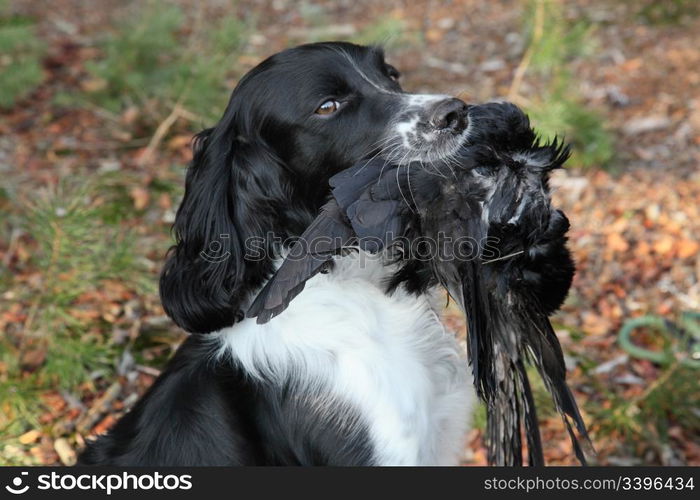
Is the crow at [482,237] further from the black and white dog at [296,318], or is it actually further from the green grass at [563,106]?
the green grass at [563,106]

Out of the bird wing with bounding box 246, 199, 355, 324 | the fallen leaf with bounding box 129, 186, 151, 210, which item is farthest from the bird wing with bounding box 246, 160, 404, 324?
the fallen leaf with bounding box 129, 186, 151, 210

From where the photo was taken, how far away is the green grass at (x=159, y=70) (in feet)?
19.4

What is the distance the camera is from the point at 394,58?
731 cm

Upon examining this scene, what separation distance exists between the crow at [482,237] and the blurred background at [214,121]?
0.80 m

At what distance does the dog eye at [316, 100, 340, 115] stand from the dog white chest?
21.8 inches

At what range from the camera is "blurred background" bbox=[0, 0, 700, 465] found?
159 inches

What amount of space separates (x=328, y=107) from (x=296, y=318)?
792 millimetres

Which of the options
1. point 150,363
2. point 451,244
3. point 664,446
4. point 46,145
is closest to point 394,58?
point 46,145

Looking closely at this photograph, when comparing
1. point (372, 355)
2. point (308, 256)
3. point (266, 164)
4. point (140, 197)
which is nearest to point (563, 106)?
point (140, 197)

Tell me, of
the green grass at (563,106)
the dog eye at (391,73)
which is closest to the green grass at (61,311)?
the dog eye at (391,73)

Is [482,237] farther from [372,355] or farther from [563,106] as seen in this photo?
[563,106]

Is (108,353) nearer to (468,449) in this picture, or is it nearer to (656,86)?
(468,449)

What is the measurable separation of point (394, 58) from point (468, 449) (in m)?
4.18

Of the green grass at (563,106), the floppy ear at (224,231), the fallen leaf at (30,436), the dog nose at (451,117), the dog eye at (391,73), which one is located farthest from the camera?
the green grass at (563,106)
